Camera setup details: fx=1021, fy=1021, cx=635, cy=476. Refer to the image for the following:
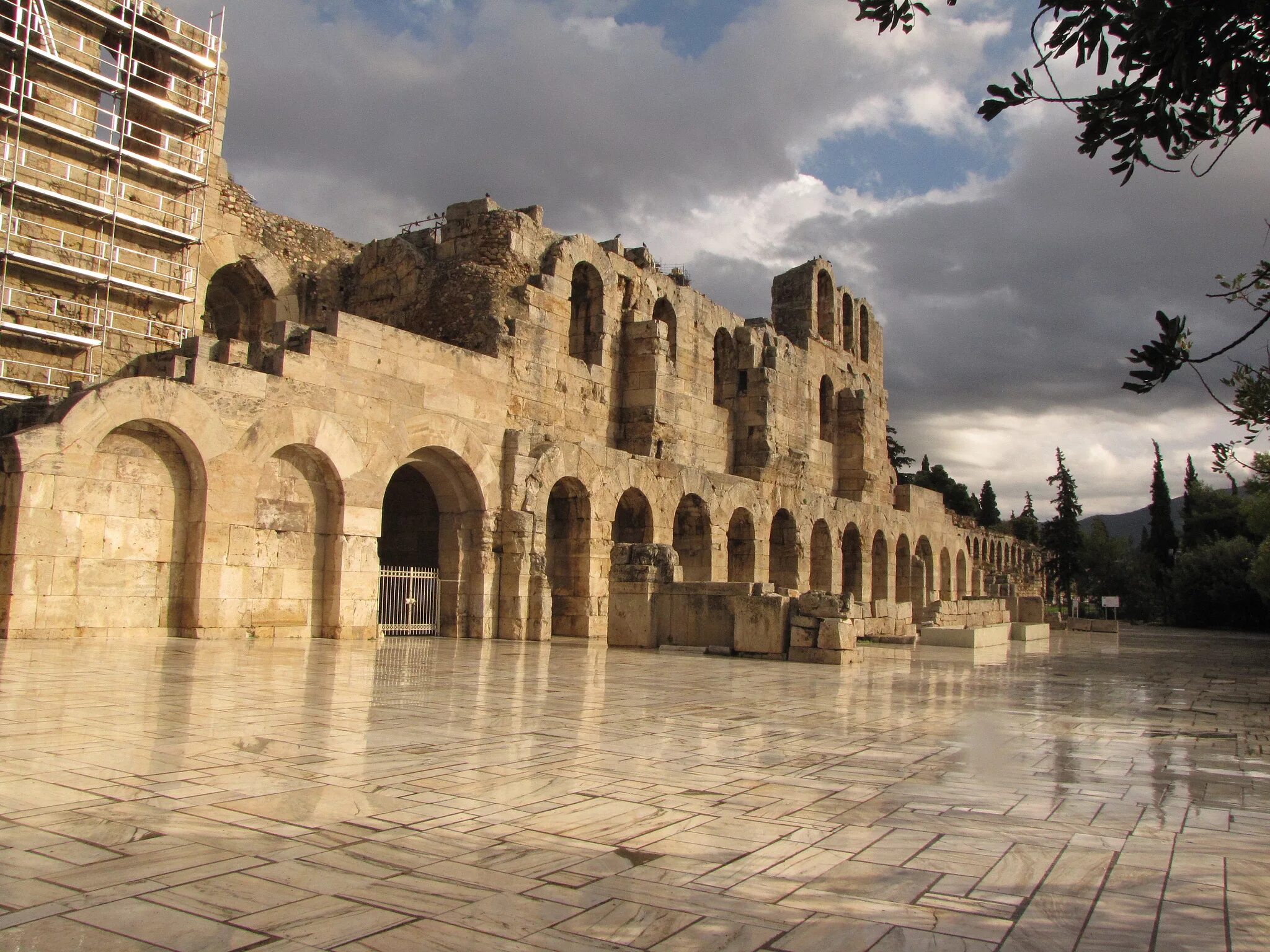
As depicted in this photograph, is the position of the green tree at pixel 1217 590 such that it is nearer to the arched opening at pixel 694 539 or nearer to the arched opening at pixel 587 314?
the arched opening at pixel 694 539

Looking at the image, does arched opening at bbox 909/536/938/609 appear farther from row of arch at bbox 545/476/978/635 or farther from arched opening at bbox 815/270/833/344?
arched opening at bbox 815/270/833/344

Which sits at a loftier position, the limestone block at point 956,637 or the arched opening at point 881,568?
the arched opening at point 881,568

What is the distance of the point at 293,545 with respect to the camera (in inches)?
564

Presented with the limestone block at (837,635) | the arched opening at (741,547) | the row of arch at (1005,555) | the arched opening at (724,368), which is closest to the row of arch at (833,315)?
the arched opening at (724,368)

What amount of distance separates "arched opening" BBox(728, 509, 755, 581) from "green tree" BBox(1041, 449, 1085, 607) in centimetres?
3927

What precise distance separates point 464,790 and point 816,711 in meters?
4.21

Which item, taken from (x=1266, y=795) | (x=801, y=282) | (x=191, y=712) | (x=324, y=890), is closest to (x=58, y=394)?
(x=191, y=712)

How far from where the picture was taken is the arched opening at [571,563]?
18.1 meters

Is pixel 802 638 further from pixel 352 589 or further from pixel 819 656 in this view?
pixel 352 589

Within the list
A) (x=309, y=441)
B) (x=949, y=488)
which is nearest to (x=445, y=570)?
(x=309, y=441)

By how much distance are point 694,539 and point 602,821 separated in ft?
56.7

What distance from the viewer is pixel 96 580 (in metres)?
12.2

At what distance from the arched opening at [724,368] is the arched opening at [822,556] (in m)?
4.15

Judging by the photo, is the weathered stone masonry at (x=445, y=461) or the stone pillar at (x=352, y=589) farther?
the stone pillar at (x=352, y=589)
